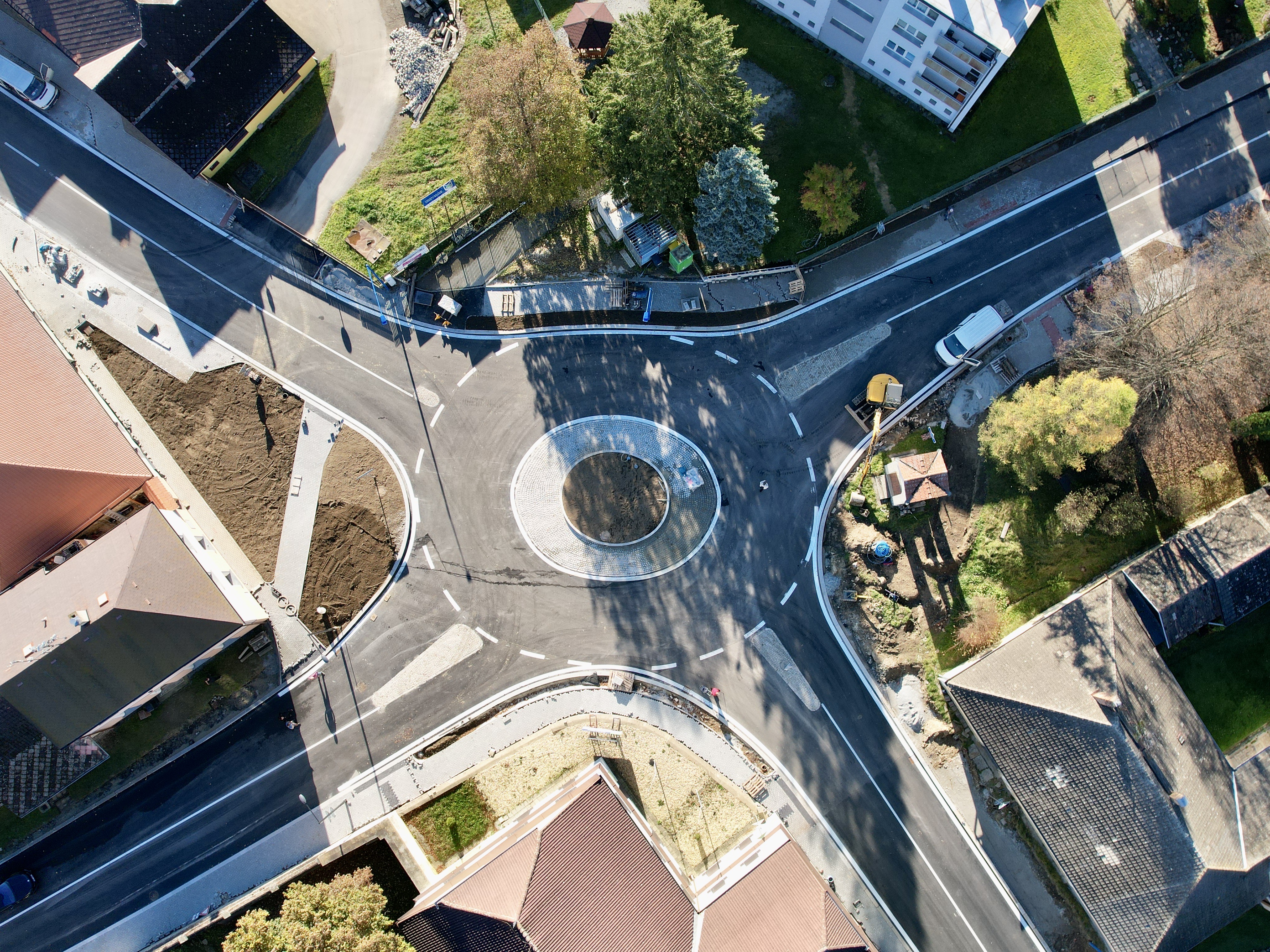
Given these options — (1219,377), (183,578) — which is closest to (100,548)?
(183,578)

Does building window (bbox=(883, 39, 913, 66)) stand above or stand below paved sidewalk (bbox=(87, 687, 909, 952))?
above

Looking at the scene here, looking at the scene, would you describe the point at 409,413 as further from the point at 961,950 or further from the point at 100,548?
the point at 961,950

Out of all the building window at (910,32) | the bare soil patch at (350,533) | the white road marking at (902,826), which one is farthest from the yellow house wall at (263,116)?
the white road marking at (902,826)

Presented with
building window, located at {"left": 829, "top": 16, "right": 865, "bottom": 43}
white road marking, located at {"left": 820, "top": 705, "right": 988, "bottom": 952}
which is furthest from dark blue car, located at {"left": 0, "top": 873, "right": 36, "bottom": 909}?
building window, located at {"left": 829, "top": 16, "right": 865, "bottom": 43}

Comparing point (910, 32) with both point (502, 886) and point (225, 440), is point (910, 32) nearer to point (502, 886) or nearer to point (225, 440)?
point (225, 440)

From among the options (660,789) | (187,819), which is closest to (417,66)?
(660,789)

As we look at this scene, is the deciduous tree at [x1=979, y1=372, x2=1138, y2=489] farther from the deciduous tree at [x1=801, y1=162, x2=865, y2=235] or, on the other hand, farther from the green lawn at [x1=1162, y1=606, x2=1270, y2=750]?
the green lawn at [x1=1162, y1=606, x2=1270, y2=750]
